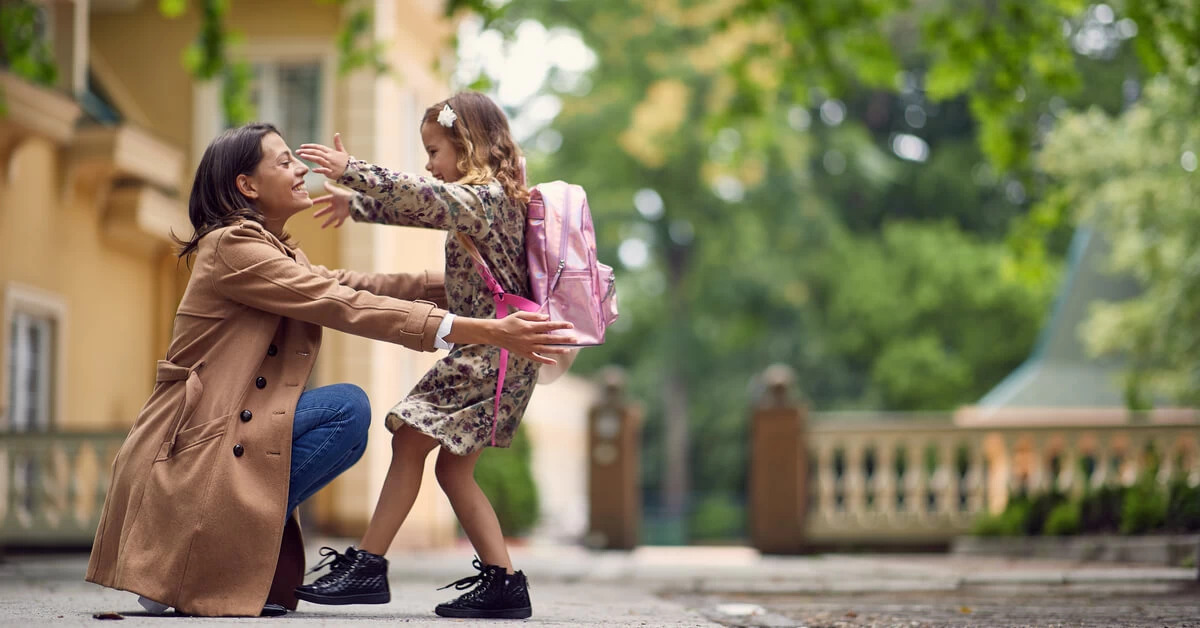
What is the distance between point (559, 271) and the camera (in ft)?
13.9

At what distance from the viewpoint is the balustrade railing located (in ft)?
37.3

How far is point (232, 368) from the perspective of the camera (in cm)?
399

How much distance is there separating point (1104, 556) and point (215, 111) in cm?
986

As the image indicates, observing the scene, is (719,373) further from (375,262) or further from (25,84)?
(25,84)

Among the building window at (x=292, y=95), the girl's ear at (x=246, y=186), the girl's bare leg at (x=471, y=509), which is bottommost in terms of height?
the girl's bare leg at (x=471, y=509)

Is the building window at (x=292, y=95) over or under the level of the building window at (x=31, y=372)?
over

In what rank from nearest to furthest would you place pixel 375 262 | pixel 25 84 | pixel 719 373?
pixel 25 84
pixel 375 262
pixel 719 373

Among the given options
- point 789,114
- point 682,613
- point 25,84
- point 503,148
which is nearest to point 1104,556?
point 682,613

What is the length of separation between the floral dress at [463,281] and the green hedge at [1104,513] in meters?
6.02

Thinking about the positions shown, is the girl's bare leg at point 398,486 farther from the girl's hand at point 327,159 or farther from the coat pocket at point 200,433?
the girl's hand at point 327,159

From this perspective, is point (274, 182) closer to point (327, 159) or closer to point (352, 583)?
point (327, 159)

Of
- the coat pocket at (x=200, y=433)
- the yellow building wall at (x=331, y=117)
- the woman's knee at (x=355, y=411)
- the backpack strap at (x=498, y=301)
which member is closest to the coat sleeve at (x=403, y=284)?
the backpack strap at (x=498, y=301)

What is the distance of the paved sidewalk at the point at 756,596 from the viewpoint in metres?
4.42

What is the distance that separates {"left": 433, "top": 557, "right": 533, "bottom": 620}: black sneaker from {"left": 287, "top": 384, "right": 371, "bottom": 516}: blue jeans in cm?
52
